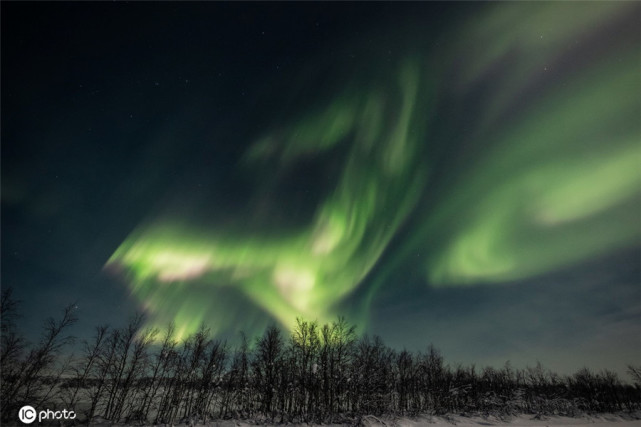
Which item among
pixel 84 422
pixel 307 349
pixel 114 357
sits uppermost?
pixel 307 349

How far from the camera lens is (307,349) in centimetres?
7394

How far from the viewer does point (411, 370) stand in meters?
97.0

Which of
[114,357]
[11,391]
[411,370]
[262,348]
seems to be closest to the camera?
[11,391]

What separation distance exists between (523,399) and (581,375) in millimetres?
54022

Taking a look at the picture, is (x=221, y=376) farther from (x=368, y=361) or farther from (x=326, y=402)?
(x=368, y=361)

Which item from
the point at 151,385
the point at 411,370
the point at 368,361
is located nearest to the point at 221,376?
the point at 151,385

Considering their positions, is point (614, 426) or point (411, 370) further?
point (411, 370)

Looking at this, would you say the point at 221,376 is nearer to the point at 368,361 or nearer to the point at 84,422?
the point at 84,422

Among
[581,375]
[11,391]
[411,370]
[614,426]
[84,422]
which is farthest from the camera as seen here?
[581,375]

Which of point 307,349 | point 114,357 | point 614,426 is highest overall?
point 307,349

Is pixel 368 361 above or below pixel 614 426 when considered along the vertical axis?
above

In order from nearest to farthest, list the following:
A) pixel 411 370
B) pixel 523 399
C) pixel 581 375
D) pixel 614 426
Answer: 1. pixel 614 426
2. pixel 411 370
3. pixel 523 399
4. pixel 581 375

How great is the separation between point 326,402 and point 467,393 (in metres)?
66.3

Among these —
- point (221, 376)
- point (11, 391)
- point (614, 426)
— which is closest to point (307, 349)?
point (221, 376)
